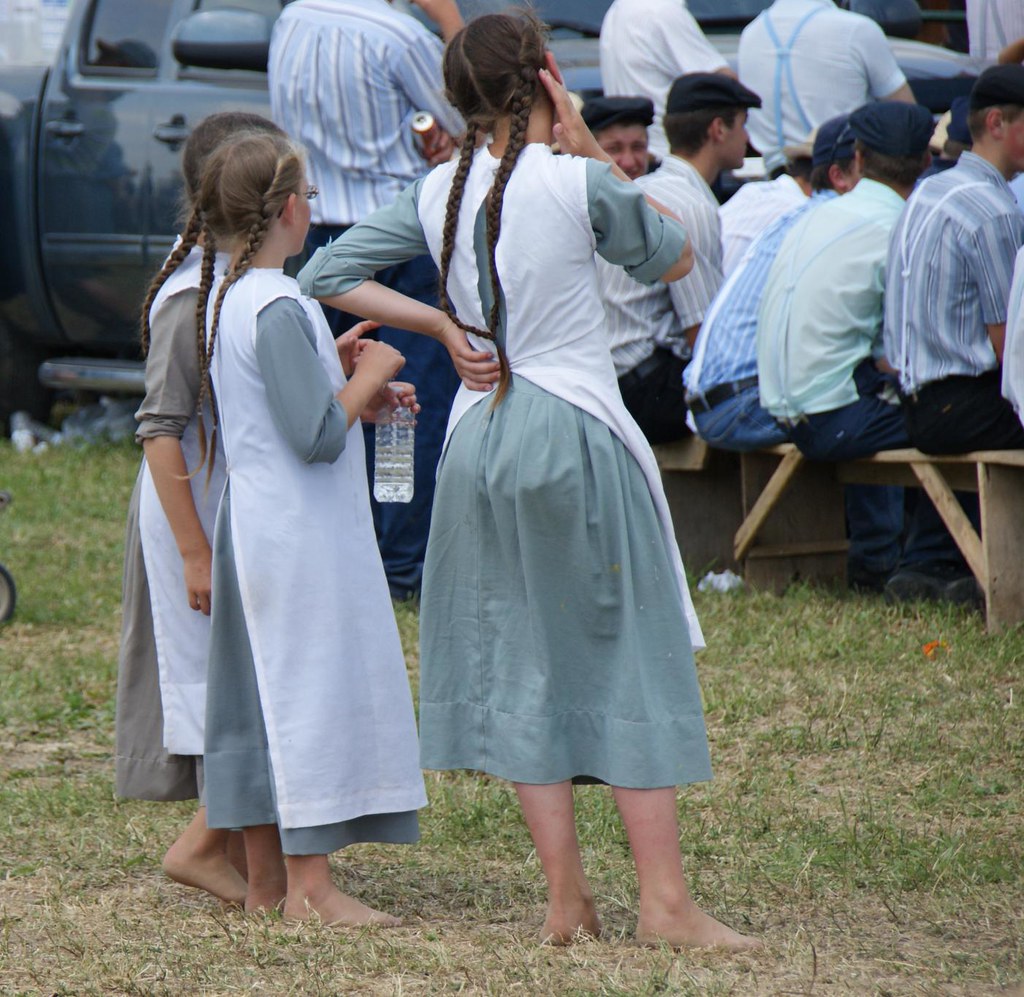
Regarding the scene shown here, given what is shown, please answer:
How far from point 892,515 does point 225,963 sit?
408 cm

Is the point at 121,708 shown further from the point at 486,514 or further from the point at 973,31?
the point at 973,31

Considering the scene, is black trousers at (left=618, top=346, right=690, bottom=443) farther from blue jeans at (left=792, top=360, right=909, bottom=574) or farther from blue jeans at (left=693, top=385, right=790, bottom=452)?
blue jeans at (left=792, top=360, right=909, bottom=574)

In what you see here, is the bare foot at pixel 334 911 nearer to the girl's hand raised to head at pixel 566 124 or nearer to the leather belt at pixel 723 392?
the girl's hand raised to head at pixel 566 124

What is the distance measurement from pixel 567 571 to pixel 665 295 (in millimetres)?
3195

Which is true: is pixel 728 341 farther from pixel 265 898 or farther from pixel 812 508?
pixel 265 898

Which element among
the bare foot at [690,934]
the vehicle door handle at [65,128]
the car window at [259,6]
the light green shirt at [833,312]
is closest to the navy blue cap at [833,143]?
the light green shirt at [833,312]

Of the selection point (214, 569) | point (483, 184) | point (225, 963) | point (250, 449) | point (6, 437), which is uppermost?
point (483, 184)

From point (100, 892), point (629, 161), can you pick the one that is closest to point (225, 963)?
point (100, 892)

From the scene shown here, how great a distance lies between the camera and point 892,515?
6.49m

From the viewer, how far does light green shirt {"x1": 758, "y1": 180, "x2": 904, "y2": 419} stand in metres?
5.66

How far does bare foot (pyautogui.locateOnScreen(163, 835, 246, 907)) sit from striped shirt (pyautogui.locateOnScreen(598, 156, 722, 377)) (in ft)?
9.70

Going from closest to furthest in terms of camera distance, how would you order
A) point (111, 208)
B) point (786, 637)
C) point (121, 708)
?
1. point (121, 708)
2. point (786, 637)
3. point (111, 208)

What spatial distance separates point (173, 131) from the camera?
788 cm

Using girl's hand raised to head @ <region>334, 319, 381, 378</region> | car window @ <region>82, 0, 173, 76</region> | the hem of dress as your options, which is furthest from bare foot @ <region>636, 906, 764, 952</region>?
car window @ <region>82, 0, 173, 76</region>
